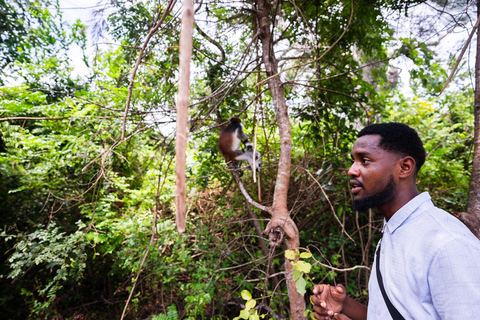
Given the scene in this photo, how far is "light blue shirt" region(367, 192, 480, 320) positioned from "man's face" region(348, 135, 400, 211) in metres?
0.10

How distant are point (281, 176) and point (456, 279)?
5.13ft

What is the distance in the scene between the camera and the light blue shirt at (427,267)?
0.80 metres

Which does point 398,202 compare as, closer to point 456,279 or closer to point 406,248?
point 406,248

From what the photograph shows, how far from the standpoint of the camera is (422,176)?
12.5 feet

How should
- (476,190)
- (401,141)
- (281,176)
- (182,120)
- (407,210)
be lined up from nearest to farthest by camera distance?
(182,120), (407,210), (401,141), (476,190), (281,176)

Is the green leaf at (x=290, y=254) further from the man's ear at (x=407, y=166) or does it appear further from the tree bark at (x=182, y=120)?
the tree bark at (x=182, y=120)

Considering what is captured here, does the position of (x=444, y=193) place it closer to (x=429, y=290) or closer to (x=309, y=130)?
(x=309, y=130)

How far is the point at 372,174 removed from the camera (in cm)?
123

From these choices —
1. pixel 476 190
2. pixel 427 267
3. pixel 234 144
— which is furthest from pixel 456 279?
pixel 234 144

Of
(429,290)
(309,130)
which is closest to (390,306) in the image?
(429,290)

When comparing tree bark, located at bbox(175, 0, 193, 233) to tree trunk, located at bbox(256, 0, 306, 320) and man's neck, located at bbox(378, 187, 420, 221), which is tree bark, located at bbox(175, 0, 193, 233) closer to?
man's neck, located at bbox(378, 187, 420, 221)

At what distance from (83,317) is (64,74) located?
16.3ft

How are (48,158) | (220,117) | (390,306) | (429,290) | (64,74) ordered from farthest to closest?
(64,74), (48,158), (220,117), (390,306), (429,290)

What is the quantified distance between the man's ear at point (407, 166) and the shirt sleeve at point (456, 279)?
1.23ft
